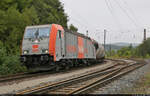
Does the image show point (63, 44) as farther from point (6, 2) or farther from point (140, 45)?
point (140, 45)

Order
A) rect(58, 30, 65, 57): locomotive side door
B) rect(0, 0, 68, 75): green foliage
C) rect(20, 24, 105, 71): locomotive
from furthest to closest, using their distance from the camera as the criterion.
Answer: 1. rect(58, 30, 65, 57): locomotive side door
2. rect(0, 0, 68, 75): green foliage
3. rect(20, 24, 105, 71): locomotive

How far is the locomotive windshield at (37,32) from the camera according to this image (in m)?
15.9

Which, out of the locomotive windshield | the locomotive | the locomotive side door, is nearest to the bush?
the locomotive

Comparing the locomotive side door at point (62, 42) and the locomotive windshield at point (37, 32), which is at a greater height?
the locomotive windshield at point (37, 32)

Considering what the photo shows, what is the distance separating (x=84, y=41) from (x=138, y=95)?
17009mm

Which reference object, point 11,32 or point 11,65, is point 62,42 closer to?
point 11,65

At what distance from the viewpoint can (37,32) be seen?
1611cm

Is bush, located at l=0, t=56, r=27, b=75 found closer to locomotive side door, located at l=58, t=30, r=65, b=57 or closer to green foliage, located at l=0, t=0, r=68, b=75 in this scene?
green foliage, located at l=0, t=0, r=68, b=75

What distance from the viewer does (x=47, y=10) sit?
1281 inches

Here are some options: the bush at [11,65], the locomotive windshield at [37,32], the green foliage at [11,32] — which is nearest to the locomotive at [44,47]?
the locomotive windshield at [37,32]

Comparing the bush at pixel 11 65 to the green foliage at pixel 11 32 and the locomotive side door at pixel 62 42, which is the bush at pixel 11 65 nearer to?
the green foliage at pixel 11 32

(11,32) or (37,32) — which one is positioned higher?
(11,32)

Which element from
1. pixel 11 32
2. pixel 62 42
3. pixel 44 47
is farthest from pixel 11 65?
pixel 11 32

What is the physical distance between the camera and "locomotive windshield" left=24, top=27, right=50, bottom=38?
15.9 m
